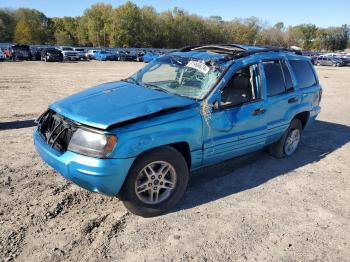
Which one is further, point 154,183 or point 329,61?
point 329,61

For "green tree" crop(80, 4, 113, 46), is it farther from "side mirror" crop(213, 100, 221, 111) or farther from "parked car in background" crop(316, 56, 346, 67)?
"side mirror" crop(213, 100, 221, 111)

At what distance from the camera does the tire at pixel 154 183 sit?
3.63 meters

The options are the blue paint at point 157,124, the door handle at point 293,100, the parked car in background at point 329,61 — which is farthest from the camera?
the parked car in background at point 329,61

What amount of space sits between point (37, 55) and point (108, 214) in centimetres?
3828

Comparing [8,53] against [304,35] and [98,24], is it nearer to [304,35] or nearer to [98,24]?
[98,24]

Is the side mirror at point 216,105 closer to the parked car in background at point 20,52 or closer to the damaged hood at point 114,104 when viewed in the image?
the damaged hood at point 114,104

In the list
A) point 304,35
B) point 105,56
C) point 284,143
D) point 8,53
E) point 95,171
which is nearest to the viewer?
point 95,171

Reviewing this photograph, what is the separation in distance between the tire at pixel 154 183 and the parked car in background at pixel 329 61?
48.4 metres

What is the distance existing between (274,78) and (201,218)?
2.51m

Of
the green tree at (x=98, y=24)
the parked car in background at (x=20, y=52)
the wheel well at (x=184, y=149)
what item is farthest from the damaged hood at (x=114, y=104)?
the green tree at (x=98, y=24)

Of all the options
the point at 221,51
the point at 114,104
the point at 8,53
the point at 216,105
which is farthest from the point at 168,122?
the point at 8,53

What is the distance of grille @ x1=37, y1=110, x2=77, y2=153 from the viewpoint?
3704 millimetres

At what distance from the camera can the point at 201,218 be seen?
3914 mm

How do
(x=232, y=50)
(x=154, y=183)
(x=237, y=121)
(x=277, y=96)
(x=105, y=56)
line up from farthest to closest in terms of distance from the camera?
(x=105, y=56)
(x=277, y=96)
(x=232, y=50)
(x=237, y=121)
(x=154, y=183)
